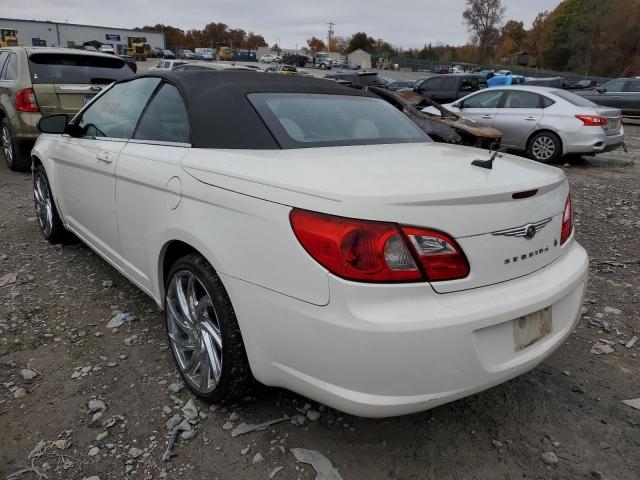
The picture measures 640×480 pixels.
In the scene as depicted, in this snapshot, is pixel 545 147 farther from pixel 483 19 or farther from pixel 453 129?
pixel 483 19

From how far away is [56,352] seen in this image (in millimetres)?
2783

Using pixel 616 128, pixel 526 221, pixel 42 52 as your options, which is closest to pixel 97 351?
pixel 526 221

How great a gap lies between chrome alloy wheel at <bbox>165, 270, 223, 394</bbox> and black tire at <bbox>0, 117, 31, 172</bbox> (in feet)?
19.4

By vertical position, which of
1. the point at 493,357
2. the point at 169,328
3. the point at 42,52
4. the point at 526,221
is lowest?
the point at 169,328

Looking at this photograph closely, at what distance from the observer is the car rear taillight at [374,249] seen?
1649 mm

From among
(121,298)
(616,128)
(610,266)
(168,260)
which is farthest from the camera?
(616,128)

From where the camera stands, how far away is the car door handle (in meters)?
2.94

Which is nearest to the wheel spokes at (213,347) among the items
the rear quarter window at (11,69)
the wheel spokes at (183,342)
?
the wheel spokes at (183,342)

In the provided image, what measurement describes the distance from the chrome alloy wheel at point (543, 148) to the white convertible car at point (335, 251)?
741 centimetres

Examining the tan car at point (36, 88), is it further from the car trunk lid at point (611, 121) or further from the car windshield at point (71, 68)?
the car trunk lid at point (611, 121)

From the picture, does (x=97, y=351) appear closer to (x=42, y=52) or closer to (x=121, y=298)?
(x=121, y=298)

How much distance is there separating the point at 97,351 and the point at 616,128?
956 centimetres

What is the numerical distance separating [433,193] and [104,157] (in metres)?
2.15

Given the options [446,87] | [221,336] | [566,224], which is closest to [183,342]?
[221,336]
